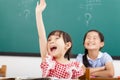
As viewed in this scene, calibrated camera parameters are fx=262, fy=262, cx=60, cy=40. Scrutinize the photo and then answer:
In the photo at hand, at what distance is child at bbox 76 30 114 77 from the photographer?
2.09m

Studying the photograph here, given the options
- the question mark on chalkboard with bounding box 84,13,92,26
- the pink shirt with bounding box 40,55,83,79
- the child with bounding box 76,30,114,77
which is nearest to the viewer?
the pink shirt with bounding box 40,55,83,79

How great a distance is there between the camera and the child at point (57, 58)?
5.04ft

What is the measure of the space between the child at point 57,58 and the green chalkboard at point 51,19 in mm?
1060

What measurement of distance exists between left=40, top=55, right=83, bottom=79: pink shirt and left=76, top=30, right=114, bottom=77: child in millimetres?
486

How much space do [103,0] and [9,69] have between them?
124 cm

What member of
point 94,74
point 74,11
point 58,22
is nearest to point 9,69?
point 58,22

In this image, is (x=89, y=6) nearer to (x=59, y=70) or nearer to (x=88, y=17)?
(x=88, y=17)

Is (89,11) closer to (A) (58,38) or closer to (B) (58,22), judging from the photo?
(B) (58,22)

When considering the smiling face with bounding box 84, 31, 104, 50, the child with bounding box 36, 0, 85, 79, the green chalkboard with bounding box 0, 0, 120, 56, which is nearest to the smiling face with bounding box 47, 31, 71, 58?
the child with bounding box 36, 0, 85, 79

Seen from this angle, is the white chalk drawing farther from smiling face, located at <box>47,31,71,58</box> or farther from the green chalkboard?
smiling face, located at <box>47,31,71,58</box>

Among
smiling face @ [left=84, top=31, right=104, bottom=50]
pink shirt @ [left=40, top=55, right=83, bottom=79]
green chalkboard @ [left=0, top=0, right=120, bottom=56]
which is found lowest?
pink shirt @ [left=40, top=55, right=83, bottom=79]

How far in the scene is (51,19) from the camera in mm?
2787

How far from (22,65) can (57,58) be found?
4.08 feet

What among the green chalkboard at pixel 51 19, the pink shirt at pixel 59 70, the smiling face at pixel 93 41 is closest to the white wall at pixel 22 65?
the green chalkboard at pixel 51 19
